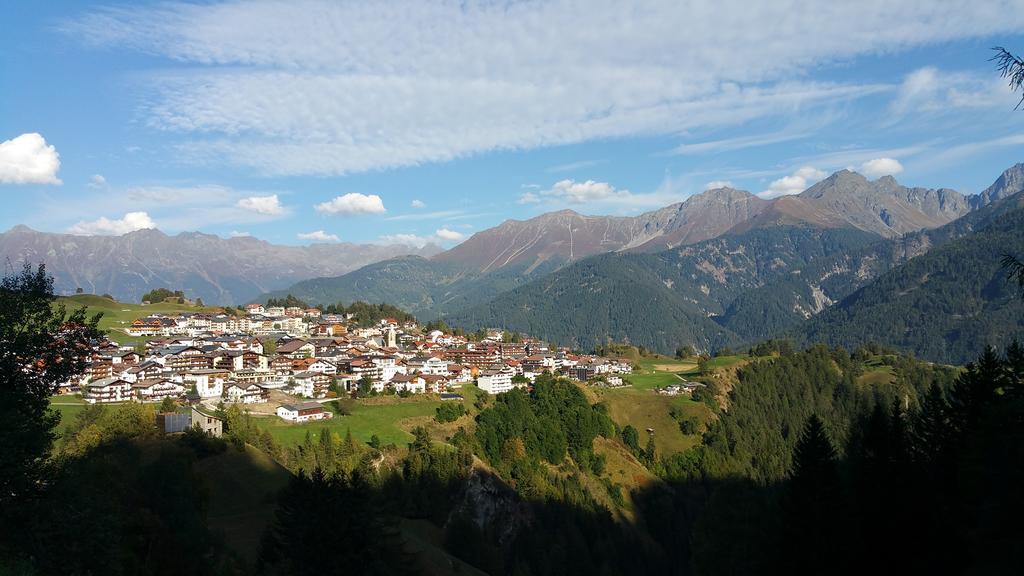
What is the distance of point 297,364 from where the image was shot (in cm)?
9731

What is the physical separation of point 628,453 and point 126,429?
6680 centimetres

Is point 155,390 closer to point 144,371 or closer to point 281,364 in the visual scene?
point 144,371

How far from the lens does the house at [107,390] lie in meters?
71.1

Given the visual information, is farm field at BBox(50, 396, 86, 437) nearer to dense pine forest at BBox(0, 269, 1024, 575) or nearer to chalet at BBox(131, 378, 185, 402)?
dense pine forest at BBox(0, 269, 1024, 575)

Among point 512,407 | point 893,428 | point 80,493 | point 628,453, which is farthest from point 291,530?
point 628,453

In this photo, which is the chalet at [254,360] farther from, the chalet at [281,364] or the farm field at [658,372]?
the farm field at [658,372]

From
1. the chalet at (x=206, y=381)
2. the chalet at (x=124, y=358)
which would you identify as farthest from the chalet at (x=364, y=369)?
the chalet at (x=124, y=358)

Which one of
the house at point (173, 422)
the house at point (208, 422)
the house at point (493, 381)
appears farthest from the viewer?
the house at point (493, 381)

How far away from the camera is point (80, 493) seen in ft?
65.3

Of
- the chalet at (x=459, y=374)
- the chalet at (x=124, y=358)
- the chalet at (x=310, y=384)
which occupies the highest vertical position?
the chalet at (x=124, y=358)

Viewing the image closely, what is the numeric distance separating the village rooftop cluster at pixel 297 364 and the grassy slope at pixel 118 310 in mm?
3506

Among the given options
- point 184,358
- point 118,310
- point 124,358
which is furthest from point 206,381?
point 118,310

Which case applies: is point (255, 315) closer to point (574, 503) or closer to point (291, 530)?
point (574, 503)

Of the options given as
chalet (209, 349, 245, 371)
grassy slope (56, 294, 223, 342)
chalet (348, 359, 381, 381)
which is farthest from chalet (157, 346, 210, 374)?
grassy slope (56, 294, 223, 342)
